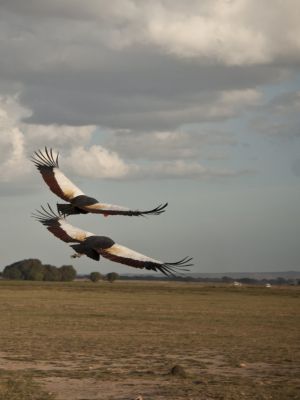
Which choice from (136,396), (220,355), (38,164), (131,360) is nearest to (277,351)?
(220,355)

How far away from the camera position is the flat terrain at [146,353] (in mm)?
34625

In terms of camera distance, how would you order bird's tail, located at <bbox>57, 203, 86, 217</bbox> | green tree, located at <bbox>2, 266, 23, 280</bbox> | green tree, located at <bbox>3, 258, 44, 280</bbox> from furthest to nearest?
green tree, located at <bbox>2, 266, 23, 280</bbox> < green tree, located at <bbox>3, 258, 44, 280</bbox> < bird's tail, located at <bbox>57, 203, 86, 217</bbox>

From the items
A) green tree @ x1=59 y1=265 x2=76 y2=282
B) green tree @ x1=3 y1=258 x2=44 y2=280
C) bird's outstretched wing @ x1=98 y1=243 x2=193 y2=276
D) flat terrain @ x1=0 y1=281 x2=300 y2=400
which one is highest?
green tree @ x1=59 y1=265 x2=76 y2=282

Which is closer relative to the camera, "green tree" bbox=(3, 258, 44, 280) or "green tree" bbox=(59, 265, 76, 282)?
"green tree" bbox=(3, 258, 44, 280)

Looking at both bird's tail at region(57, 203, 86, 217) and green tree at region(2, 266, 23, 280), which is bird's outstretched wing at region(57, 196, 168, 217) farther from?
green tree at region(2, 266, 23, 280)

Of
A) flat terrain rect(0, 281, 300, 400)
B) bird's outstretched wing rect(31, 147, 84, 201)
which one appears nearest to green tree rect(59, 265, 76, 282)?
flat terrain rect(0, 281, 300, 400)

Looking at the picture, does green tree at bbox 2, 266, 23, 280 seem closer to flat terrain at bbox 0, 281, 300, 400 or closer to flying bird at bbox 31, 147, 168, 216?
flat terrain at bbox 0, 281, 300, 400

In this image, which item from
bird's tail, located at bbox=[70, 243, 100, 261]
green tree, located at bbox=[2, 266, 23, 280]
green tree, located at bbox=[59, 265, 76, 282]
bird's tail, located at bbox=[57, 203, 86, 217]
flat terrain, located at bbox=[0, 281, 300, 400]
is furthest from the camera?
green tree, located at bbox=[59, 265, 76, 282]

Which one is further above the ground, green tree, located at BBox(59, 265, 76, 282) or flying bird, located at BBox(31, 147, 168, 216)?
green tree, located at BBox(59, 265, 76, 282)

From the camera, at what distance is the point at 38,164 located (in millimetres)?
5738

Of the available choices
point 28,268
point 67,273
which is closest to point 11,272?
point 28,268

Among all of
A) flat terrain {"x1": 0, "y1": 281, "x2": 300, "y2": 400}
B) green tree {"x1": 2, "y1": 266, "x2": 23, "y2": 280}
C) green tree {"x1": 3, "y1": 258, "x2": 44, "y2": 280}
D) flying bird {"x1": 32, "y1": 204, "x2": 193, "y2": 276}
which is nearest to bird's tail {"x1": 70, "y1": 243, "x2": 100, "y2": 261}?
flying bird {"x1": 32, "y1": 204, "x2": 193, "y2": 276}

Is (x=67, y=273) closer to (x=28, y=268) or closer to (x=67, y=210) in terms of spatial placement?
(x=28, y=268)

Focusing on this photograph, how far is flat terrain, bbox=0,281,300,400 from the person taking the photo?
3462 cm
